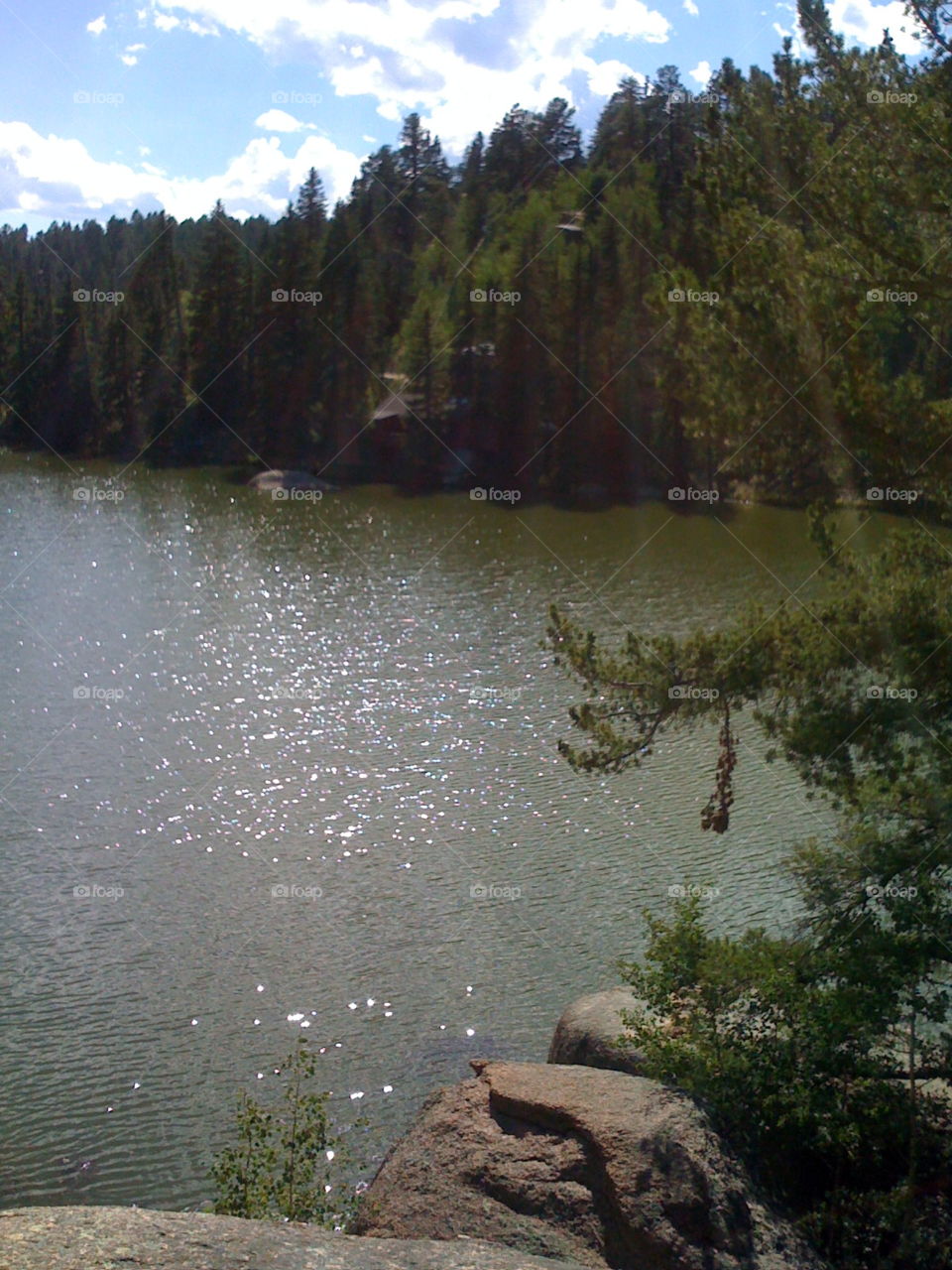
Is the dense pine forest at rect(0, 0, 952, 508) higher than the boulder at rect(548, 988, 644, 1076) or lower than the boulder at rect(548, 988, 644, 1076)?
higher

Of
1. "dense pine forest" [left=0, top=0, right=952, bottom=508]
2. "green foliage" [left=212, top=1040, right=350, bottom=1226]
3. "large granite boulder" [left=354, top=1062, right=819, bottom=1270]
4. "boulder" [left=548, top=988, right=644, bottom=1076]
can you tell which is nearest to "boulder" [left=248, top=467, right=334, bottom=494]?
"dense pine forest" [left=0, top=0, right=952, bottom=508]

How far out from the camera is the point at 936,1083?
7832mm

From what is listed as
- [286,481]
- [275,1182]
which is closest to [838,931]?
[275,1182]

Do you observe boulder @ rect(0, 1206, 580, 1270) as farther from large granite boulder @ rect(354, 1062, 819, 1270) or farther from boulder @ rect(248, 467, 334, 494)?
boulder @ rect(248, 467, 334, 494)

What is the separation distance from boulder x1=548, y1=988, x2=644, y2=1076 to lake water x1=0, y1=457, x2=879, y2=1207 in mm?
1041

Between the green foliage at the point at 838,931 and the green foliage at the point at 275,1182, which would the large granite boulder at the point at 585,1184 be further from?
the green foliage at the point at 838,931

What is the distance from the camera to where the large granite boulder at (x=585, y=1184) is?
5.80 metres

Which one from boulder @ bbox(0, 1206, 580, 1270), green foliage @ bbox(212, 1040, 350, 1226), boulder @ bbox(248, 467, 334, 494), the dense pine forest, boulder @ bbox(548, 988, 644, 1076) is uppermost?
the dense pine forest

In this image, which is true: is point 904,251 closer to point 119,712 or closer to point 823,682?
point 823,682

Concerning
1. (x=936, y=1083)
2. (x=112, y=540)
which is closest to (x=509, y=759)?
(x=936, y=1083)

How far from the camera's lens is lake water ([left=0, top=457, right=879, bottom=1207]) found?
9.55m

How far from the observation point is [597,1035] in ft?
27.2

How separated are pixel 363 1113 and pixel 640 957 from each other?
115 inches

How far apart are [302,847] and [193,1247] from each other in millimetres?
9458
